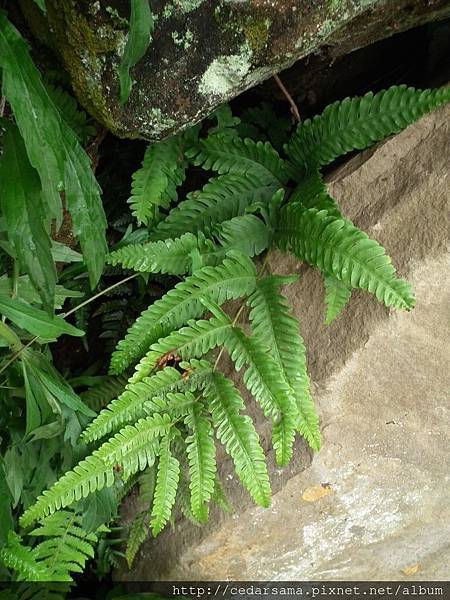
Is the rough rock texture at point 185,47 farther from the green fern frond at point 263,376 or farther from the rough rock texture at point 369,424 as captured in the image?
the green fern frond at point 263,376

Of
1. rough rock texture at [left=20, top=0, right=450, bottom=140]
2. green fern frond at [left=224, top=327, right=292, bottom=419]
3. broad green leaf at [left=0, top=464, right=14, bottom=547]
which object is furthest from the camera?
green fern frond at [left=224, top=327, right=292, bottom=419]

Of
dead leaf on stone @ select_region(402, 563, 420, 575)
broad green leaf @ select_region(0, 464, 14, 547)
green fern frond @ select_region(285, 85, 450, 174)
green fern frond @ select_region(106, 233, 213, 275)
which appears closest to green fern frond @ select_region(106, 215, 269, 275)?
green fern frond @ select_region(106, 233, 213, 275)

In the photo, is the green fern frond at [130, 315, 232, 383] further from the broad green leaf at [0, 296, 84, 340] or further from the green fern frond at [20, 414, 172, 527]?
the broad green leaf at [0, 296, 84, 340]

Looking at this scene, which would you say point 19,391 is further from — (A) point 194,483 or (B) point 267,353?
(B) point 267,353

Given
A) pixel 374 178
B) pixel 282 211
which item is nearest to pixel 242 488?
pixel 282 211

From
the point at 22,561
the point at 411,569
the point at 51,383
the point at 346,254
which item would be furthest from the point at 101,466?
the point at 411,569
